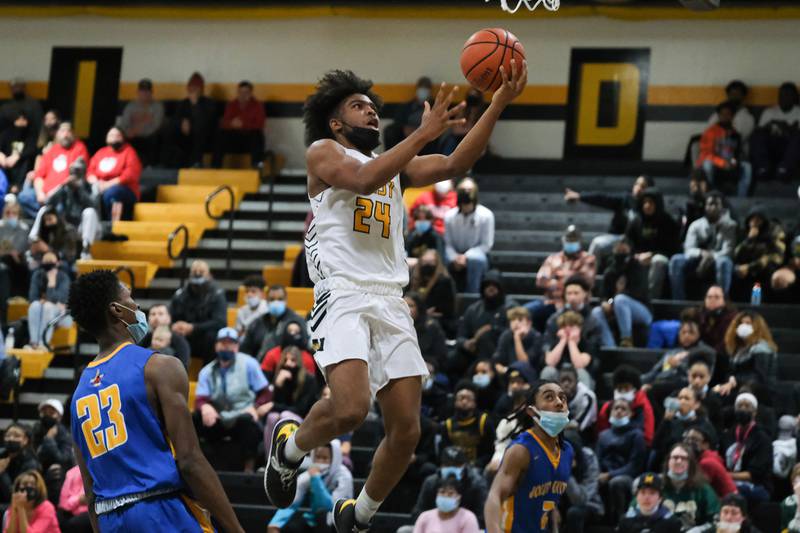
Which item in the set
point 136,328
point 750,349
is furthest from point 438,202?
point 136,328

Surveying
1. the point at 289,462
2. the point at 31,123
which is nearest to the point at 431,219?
the point at 31,123

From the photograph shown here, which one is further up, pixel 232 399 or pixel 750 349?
pixel 750 349

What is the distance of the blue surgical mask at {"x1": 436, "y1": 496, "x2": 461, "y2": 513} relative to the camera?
1118 centimetres

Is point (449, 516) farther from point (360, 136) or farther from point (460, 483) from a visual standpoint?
point (360, 136)

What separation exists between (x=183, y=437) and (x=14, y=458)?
775cm

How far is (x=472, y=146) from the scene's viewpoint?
6789 millimetres

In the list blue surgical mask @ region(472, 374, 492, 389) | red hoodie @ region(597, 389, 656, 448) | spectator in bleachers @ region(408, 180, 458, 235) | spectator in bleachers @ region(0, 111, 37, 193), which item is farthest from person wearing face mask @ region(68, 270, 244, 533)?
spectator in bleachers @ region(0, 111, 37, 193)

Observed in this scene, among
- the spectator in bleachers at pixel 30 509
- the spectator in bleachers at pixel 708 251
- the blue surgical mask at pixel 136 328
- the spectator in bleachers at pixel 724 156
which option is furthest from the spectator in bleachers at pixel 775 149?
the blue surgical mask at pixel 136 328

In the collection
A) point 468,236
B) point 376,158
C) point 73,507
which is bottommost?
point 73,507

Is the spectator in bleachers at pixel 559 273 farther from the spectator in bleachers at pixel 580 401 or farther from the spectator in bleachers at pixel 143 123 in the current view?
the spectator in bleachers at pixel 143 123

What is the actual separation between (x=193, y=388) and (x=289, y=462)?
799 centimetres

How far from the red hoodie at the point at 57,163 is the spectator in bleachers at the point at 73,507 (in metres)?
6.14

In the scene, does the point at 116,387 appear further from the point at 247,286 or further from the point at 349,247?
the point at 247,286

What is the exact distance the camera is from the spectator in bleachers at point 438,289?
1419cm
